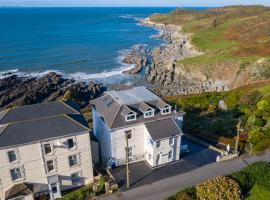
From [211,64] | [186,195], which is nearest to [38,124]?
[186,195]

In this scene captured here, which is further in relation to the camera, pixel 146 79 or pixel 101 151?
pixel 146 79

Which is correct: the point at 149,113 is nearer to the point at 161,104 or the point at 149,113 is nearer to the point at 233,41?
the point at 161,104

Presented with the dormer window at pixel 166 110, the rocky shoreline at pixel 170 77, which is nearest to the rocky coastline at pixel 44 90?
the rocky shoreline at pixel 170 77

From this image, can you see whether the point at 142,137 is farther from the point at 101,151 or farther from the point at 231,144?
the point at 231,144

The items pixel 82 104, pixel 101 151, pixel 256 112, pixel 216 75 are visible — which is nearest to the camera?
pixel 101 151

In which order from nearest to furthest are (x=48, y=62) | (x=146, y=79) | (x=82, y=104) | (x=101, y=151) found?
(x=101, y=151) → (x=82, y=104) → (x=146, y=79) → (x=48, y=62)

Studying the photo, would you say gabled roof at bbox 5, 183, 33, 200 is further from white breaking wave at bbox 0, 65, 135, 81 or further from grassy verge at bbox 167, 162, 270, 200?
white breaking wave at bbox 0, 65, 135, 81

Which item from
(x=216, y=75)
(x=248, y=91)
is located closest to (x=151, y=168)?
(x=248, y=91)
